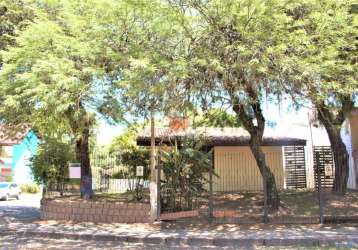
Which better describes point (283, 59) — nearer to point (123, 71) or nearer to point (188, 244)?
point (123, 71)

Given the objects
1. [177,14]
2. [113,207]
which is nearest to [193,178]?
[113,207]

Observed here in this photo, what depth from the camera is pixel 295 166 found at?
24516mm

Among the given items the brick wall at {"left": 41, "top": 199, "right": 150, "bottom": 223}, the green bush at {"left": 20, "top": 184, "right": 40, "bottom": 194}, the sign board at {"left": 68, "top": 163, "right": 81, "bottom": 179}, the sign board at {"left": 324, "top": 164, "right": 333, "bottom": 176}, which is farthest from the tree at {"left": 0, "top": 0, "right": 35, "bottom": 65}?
the green bush at {"left": 20, "top": 184, "right": 40, "bottom": 194}

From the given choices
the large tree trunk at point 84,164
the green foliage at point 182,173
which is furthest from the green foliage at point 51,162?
the green foliage at point 182,173

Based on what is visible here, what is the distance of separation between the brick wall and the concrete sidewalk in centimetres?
42

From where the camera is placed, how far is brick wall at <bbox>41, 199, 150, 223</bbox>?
14.1 m

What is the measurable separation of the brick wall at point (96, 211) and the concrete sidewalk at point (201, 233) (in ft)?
1.36

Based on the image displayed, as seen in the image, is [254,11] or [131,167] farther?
[131,167]

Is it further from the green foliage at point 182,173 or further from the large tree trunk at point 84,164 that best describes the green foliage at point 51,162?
the green foliage at point 182,173

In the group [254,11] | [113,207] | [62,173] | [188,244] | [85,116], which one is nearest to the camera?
[254,11]

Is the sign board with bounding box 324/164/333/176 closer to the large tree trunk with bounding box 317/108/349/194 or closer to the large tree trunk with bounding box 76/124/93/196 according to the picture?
the large tree trunk with bounding box 317/108/349/194

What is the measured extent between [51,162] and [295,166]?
1329 cm

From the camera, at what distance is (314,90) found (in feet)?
36.5

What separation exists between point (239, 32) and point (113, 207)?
22.8ft
